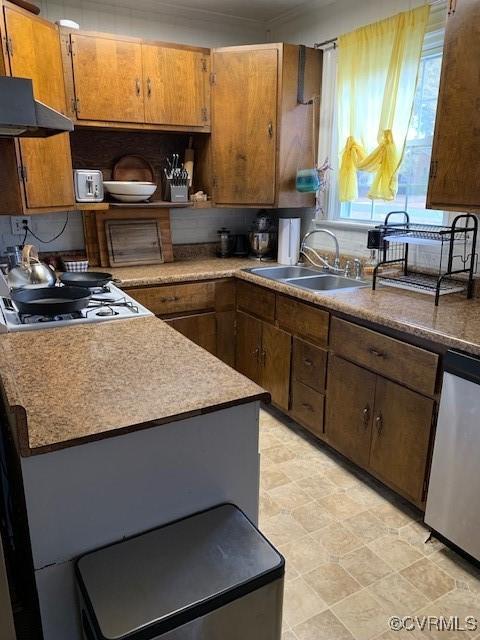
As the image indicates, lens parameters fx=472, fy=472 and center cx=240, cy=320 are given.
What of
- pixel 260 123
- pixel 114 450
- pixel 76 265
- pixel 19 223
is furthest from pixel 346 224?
pixel 114 450

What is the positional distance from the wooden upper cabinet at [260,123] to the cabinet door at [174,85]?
0.33ft

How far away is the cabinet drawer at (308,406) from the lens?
2.56 m

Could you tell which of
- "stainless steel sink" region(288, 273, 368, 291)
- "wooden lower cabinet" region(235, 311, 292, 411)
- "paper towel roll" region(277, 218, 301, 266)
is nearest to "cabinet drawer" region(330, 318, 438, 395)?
"wooden lower cabinet" region(235, 311, 292, 411)

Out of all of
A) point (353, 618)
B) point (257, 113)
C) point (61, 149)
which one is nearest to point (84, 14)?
point (61, 149)

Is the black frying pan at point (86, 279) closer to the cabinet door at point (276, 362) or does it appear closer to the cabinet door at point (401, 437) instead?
the cabinet door at point (276, 362)

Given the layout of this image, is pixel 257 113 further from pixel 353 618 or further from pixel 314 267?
pixel 353 618

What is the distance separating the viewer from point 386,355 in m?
2.05

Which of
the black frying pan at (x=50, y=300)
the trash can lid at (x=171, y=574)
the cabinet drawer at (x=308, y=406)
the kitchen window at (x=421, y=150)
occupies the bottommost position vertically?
the cabinet drawer at (x=308, y=406)

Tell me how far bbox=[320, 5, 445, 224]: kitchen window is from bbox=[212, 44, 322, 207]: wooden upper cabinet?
0.51 metres

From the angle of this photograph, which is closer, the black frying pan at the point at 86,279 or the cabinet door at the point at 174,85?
the black frying pan at the point at 86,279

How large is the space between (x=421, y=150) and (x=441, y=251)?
0.61 metres

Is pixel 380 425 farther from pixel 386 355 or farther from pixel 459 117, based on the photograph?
pixel 459 117

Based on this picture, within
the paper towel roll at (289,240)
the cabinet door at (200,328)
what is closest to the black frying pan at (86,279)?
the cabinet door at (200,328)

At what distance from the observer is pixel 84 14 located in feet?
9.70
